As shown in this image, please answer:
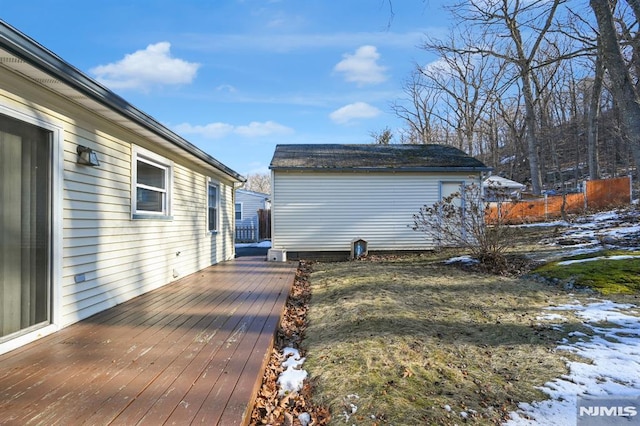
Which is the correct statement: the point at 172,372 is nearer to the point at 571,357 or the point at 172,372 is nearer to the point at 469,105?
the point at 571,357

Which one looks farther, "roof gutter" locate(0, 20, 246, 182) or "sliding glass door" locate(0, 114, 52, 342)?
"sliding glass door" locate(0, 114, 52, 342)

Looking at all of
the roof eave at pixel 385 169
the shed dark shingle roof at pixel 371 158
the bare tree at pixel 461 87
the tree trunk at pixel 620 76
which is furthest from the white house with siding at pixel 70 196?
the bare tree at pixel 461 87

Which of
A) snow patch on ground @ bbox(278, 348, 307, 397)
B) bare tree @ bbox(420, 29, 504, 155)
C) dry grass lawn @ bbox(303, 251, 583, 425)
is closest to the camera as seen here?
dry grass lawn @ bbox(303, 251, 583, 425)

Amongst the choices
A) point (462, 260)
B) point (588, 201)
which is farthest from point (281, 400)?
point (588, 201)

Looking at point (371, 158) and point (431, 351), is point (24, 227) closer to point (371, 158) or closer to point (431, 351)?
point (431, 351)

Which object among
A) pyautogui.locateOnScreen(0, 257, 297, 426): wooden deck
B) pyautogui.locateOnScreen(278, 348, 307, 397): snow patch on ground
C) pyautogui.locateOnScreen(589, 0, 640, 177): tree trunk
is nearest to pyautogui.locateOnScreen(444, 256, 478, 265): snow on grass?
pyautogui.locateOnScreen(589, 0, 640, 177): tree trunk

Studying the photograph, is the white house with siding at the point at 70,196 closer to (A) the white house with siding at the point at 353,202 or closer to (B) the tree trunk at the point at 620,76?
(A) the white house with siding at the point at 353,202

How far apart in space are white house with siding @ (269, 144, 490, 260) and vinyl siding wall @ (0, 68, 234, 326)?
4124mm

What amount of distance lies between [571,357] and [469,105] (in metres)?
25.3

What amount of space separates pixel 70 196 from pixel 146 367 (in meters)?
2.12

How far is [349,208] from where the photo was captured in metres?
10.1

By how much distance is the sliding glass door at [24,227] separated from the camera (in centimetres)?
274

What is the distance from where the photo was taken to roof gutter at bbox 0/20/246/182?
7.77ft

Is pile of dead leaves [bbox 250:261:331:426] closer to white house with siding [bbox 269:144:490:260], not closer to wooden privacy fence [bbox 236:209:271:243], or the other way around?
white house with siding [bbox 269:144:490:260]
